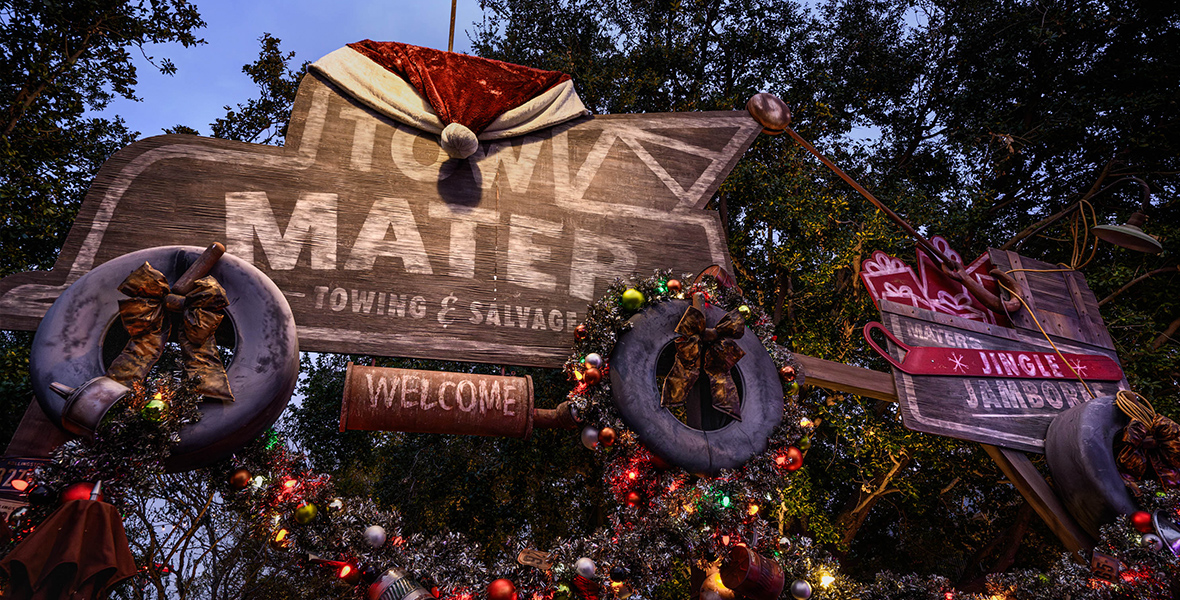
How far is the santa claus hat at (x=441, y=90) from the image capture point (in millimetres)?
4961

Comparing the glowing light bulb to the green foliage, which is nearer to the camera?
the glowing light bulb

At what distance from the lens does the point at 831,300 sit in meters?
9.15

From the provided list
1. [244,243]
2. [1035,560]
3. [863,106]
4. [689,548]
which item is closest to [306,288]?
A: [244,243]

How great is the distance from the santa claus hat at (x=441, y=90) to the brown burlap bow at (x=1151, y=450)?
507 centimetres

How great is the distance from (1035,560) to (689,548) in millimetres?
9421

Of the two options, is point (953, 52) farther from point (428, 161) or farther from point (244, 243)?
point (244, 243)

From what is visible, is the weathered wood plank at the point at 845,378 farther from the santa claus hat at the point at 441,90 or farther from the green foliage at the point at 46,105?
the green foliage at the point at 46,105

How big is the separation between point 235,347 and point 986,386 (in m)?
5.62

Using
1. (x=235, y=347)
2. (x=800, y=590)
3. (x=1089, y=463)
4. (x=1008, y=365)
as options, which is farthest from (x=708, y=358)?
(x=1008, y=365)

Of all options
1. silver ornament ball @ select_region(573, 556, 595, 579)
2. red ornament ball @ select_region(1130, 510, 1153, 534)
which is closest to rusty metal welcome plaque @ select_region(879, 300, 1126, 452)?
red ornament ball @ select_region(1130, 510, 1153, 534)

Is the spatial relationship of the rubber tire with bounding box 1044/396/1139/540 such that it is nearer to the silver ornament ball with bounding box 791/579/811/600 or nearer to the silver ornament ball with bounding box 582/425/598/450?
the silver ornament ball with bounding box 791/579/811/600

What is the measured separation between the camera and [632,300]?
4316mm

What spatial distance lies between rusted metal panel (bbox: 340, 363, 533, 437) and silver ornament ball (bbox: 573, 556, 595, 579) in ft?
2.64

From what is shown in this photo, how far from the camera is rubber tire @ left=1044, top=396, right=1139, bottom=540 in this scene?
4820 millimetres
